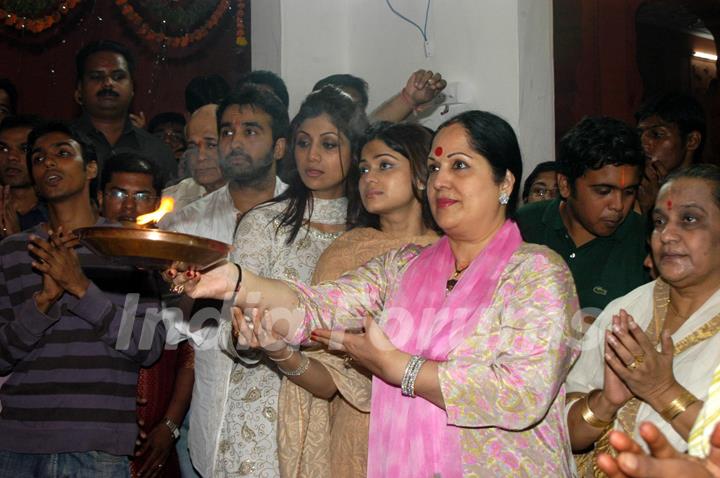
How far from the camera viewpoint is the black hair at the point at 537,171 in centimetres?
439

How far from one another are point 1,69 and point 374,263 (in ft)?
12.7

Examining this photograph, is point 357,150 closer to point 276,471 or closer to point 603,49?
point 276,471

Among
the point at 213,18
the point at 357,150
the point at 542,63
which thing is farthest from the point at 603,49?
the point at 213,18

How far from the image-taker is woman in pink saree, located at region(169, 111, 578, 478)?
89.0 inches

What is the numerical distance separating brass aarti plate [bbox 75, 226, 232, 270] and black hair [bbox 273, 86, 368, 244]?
1245 millimetres

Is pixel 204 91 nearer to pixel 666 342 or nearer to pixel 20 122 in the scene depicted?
pixel 20 122

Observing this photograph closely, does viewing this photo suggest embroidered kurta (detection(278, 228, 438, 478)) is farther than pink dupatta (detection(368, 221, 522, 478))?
Yes

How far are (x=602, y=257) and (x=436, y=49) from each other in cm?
197

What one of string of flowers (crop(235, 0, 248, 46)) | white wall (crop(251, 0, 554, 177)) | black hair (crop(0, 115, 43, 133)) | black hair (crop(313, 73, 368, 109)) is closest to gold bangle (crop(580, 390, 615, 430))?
black hair (crop(313, 73, 368, 109))

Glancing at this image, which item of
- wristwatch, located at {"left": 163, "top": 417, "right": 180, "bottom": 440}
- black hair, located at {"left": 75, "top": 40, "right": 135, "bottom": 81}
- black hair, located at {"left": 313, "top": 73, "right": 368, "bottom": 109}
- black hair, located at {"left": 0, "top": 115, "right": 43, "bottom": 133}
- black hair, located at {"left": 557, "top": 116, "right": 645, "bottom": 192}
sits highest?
black hair, located at {"left": 75, "top": 40, "right": 135, "bottom": 81}

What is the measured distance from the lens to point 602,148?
11.2 feet

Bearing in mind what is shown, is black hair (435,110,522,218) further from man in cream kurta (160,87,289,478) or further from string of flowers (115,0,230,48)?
string of flowers (115,0,230,48)

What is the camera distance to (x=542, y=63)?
15.0 ft

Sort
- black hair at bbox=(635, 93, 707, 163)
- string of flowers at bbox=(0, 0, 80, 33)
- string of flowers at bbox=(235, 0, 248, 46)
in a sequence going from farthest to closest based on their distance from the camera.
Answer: string of flowers at bbox=(235, 0, 248, 46), string of flowers at bbox=(0, 0, 80, 33), black hair at bbox=(635, 93, 707, 163)
